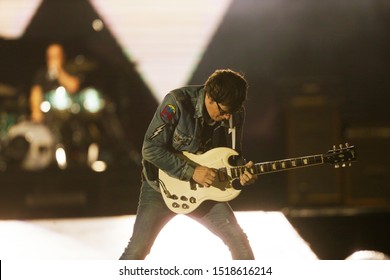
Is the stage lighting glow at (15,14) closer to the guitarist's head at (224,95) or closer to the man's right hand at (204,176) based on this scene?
the guitarist's head at (224,95)

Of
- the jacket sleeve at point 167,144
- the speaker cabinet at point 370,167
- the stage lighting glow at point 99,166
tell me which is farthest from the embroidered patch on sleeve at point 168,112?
the speaker cabinet at point 370,167

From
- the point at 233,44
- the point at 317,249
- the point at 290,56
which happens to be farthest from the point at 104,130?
the point at 317,249

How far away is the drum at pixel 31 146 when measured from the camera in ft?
14.8

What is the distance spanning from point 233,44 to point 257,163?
1.50 metres

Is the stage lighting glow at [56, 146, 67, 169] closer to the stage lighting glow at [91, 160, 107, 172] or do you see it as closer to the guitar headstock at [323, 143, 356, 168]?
the stage lighting glow at [91, 160, 107, 172]

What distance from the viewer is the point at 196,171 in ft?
8.83

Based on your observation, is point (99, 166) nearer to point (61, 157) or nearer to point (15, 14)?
point (61, 157)

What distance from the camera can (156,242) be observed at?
3.24m

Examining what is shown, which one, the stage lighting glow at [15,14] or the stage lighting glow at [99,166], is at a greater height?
the stage lighting glow at [15,14]

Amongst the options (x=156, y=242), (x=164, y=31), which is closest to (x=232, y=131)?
(x=156, y=242)

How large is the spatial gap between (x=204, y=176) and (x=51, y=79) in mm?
2178

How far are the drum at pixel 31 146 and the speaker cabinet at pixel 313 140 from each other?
171 centimetres

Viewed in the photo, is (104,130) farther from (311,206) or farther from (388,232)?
(388,232)

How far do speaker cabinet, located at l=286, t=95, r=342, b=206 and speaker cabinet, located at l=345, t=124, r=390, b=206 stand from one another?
12cm
